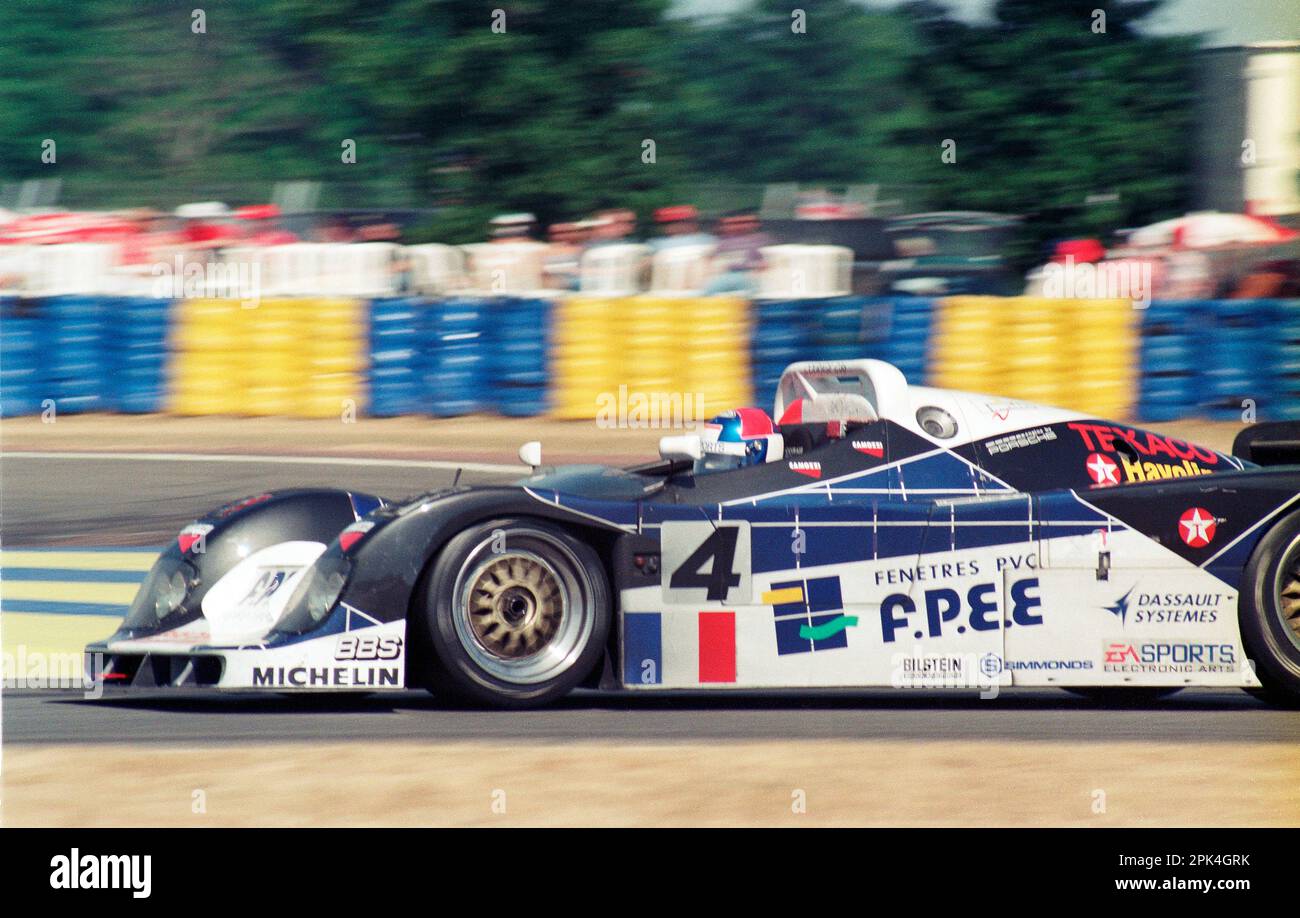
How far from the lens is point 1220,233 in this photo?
17.1m

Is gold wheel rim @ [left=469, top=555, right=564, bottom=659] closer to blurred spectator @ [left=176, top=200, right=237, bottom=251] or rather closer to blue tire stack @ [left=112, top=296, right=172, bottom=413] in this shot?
blue tire stack @ [left=112, top=296, right=172, bottom=413]

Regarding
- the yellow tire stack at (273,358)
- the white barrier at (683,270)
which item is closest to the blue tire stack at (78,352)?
the yellow tire stack at (273,358)

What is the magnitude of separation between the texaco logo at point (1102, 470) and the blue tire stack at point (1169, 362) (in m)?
8.88

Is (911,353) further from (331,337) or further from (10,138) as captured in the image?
(10,138)

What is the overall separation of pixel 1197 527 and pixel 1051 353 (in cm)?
902

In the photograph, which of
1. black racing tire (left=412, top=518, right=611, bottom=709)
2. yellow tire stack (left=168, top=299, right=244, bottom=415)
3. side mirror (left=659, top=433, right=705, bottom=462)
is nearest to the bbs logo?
black racing tire (left=412, top=518, right=611, bottom=709)

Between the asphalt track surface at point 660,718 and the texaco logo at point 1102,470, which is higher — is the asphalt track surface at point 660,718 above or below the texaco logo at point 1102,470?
below

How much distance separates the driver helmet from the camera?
257 inches

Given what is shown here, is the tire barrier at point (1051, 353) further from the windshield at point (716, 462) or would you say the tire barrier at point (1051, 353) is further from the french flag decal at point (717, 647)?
the french flag decal at point (717, 647)

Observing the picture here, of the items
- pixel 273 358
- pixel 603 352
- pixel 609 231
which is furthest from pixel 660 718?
pixel 609 231

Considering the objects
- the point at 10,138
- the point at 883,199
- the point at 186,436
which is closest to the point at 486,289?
the point at 186,436

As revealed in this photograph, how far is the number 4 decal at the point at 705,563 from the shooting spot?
5977 mm

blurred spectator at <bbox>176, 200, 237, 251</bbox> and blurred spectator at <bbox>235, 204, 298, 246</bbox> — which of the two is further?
blurred spectator at <bbox>235, 204, 298, 246</bbox>

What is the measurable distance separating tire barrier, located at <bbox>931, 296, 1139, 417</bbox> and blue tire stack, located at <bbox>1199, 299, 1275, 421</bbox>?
64 centimetres
